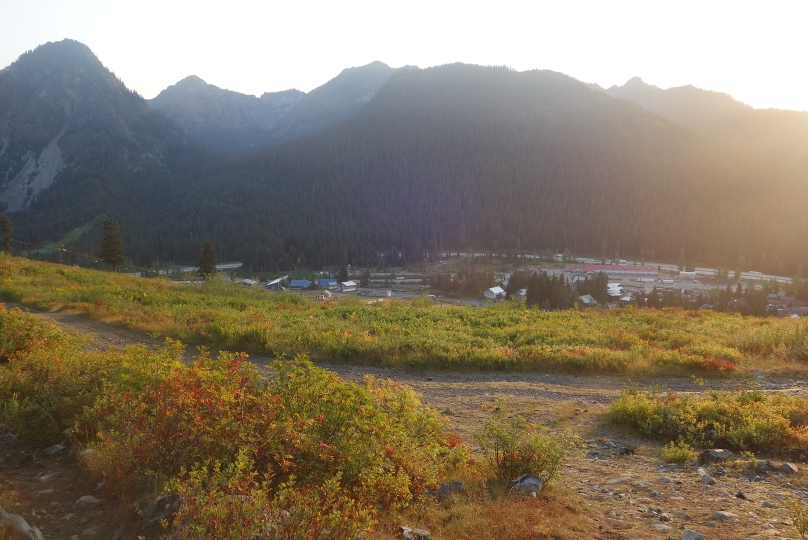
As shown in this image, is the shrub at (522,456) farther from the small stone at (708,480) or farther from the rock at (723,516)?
the small stone at (708,480)

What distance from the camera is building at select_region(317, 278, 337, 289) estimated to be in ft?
240

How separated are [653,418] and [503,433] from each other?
3.94 m

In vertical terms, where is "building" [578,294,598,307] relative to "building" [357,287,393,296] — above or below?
above

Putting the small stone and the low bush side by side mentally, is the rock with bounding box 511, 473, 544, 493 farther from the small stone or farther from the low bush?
the low bush

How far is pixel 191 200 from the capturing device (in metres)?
140

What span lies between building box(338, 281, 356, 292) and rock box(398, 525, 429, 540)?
65.5 metres

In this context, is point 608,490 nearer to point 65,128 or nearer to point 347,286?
point 347,286

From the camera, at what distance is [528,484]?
5426 millimetres

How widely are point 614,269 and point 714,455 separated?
7643 centimetres

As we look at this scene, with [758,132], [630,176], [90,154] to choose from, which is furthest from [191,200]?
[758,132]

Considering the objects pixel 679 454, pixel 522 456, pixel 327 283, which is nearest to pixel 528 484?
pixel 522 456

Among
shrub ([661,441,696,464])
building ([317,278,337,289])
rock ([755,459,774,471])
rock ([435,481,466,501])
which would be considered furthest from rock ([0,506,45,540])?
building ([317,278,337,289])

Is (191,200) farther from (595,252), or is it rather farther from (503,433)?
(503,433)

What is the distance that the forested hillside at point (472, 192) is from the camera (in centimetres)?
9862
